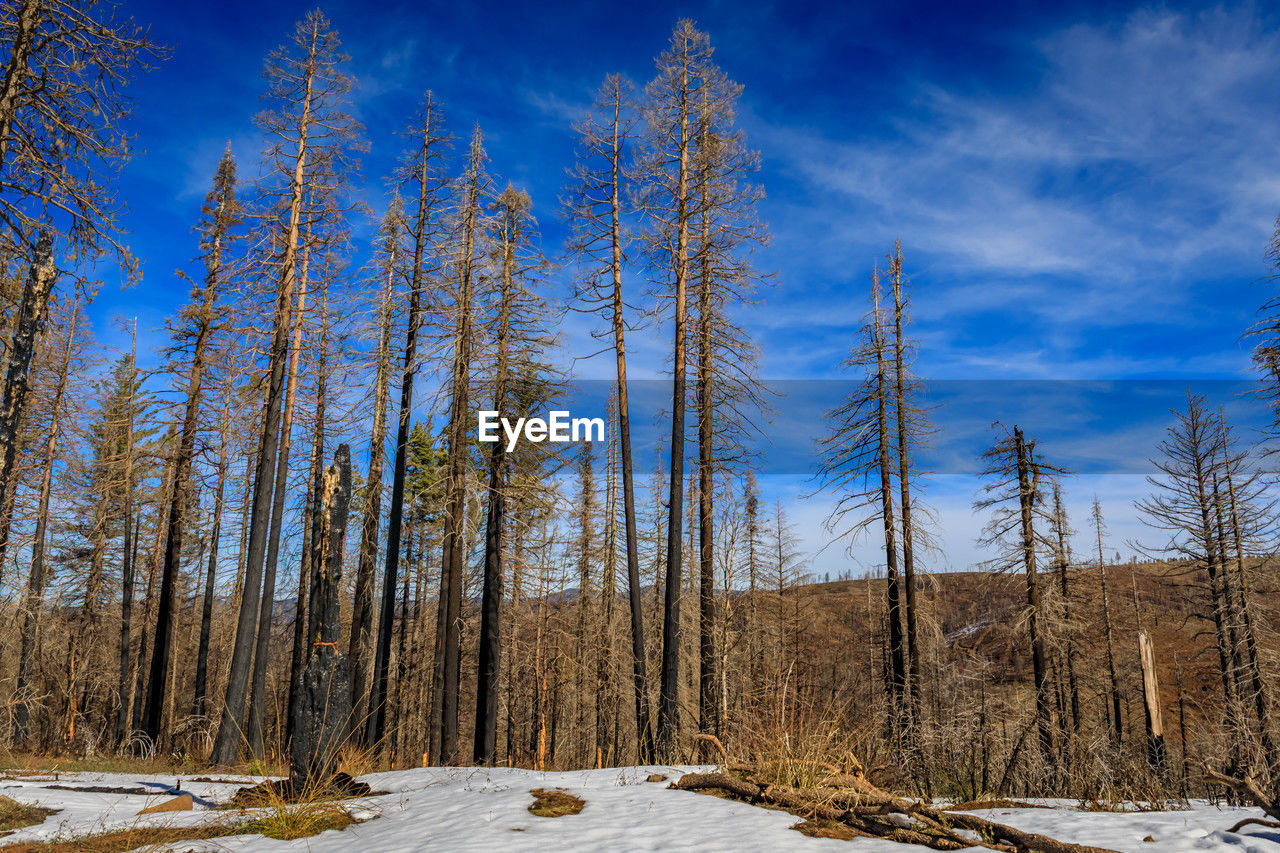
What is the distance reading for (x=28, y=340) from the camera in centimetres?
998

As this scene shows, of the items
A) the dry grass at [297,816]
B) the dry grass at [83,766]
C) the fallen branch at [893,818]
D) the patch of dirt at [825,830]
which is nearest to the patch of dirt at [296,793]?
the dry grass at [297,816]

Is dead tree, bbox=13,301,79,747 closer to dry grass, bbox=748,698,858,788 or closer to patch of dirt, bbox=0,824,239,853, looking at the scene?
patch of dirt, bbox=0,824,239,853

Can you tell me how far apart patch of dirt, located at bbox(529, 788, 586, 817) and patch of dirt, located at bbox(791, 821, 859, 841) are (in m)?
2.07

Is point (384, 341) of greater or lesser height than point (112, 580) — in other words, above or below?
above

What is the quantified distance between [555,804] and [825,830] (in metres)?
2.53

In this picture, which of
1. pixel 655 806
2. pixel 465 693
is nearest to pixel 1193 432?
pixel 655 806

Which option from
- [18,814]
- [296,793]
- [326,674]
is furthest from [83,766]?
[326,674]

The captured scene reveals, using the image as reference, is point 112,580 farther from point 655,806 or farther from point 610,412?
point 655,806

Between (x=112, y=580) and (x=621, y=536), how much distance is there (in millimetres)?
20512

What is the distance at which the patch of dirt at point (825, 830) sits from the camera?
526 cm

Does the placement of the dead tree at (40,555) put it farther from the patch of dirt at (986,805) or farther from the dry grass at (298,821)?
the patch of dirt at (986,805)

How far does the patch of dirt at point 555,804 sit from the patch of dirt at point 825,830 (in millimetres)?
2071

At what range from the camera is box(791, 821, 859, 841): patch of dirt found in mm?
5262

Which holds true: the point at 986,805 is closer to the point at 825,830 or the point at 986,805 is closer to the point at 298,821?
the point at 825,830
